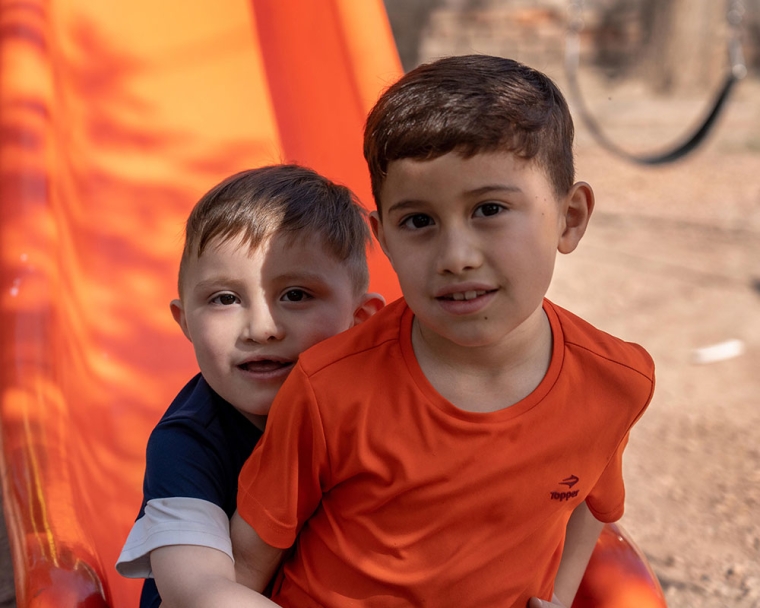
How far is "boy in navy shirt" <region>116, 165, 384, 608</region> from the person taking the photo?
1.41 meters

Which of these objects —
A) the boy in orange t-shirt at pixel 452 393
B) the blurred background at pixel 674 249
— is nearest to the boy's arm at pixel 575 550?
the boy in orange t-shirt at pixel 452 393

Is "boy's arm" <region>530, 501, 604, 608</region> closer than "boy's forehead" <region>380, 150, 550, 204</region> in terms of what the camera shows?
No

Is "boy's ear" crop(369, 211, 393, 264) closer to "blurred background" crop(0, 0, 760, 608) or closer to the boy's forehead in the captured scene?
the boy's forehead

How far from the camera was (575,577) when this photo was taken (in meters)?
1.62

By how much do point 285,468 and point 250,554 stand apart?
0.18 m

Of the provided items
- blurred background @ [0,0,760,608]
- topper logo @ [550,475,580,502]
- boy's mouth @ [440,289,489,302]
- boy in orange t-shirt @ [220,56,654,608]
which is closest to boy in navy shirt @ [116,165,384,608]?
boy in orange t-shirt @ [220,56,654,608]

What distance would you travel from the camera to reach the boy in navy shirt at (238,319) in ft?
4.61

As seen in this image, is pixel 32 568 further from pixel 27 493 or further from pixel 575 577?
pixel 575 577

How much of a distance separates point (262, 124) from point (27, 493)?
4.79 feet

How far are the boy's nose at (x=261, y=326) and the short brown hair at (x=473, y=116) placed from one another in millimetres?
296

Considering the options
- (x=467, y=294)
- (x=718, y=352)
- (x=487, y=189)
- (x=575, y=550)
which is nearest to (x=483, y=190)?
(x=487, y=189)

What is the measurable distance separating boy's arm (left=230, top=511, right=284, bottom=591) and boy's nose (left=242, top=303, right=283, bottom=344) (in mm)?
274

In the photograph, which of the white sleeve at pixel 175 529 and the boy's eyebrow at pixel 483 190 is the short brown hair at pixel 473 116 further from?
the white sleeve at pixel 175 529

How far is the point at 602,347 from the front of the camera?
144cm
